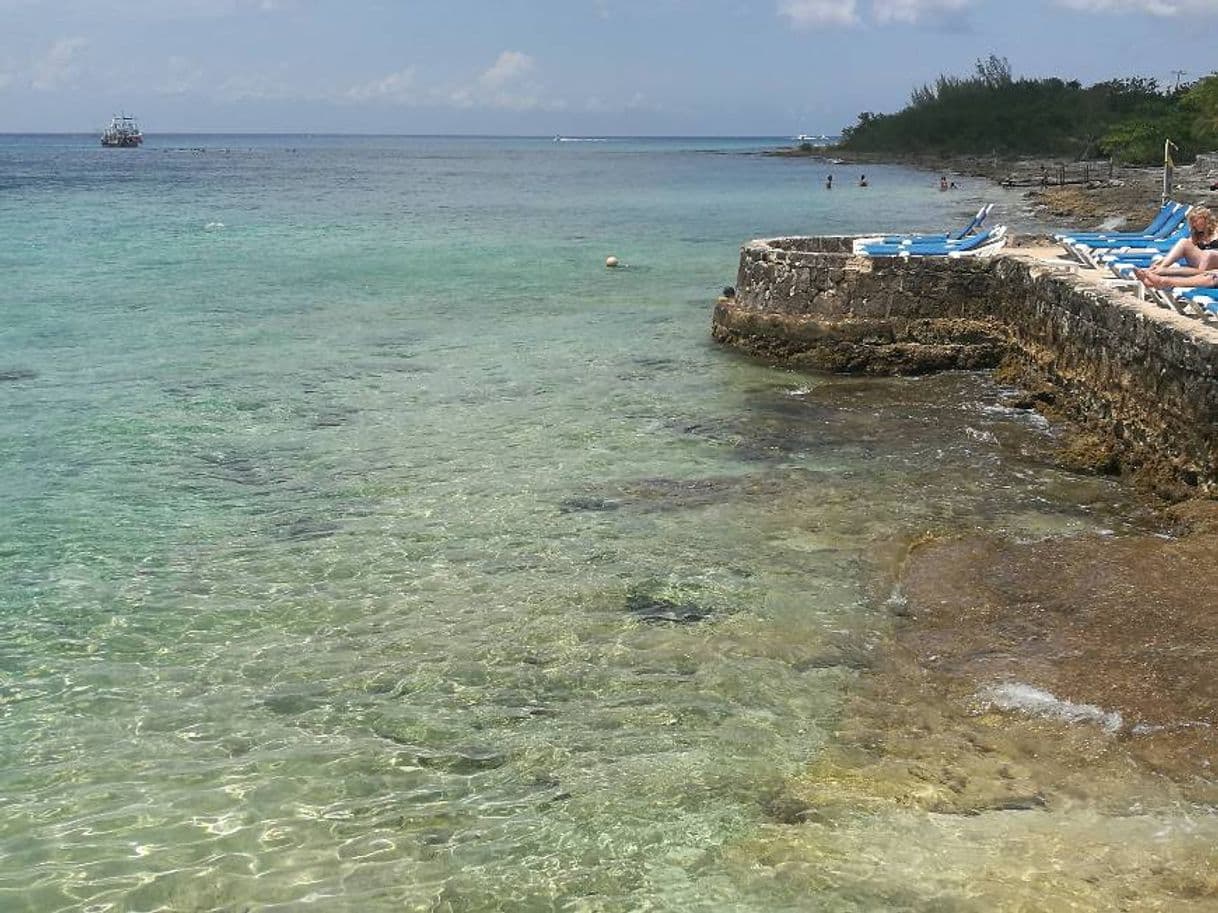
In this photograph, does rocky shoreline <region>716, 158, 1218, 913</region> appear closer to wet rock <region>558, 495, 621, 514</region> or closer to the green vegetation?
wet rock <region>558, 495, 621, 514</region>

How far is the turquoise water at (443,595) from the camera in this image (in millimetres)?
4766

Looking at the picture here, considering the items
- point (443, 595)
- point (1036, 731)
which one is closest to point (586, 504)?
point (443, 595)

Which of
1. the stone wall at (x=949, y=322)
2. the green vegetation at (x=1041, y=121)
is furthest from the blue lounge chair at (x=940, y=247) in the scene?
the green vegetation at (x=1041, y=121)

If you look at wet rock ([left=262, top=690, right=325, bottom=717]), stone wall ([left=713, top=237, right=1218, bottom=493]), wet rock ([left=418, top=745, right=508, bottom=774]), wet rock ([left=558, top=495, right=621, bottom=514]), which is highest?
stone wall ([left=713, top=237, right=1218, bottom=493])

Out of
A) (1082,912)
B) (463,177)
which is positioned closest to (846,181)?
(463,177)

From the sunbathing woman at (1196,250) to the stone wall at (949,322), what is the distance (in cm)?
53

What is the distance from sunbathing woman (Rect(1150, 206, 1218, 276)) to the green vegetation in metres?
61.0

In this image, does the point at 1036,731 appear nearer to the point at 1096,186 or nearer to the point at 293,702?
the point at 293,702

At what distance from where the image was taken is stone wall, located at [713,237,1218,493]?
10.6 m

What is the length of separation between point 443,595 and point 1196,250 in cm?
841

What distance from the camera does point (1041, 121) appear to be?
98312 mm

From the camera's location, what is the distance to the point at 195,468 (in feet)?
33.7

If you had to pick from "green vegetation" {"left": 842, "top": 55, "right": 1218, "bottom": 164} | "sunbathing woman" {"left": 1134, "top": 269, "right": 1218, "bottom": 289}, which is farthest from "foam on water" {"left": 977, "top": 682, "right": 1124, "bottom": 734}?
"green vegetation" {"left": 842, "top": 55, "right": 1218, "bottom": 164}

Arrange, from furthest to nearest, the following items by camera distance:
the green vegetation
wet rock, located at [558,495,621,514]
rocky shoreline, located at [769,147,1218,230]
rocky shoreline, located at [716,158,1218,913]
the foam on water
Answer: the green vegetation, rocky shoreline, located at [769,147,1218,230], wet rock, located at [558,495,621,514], the foam on water, rocky shoreline, located at [716,158,1218,913]
